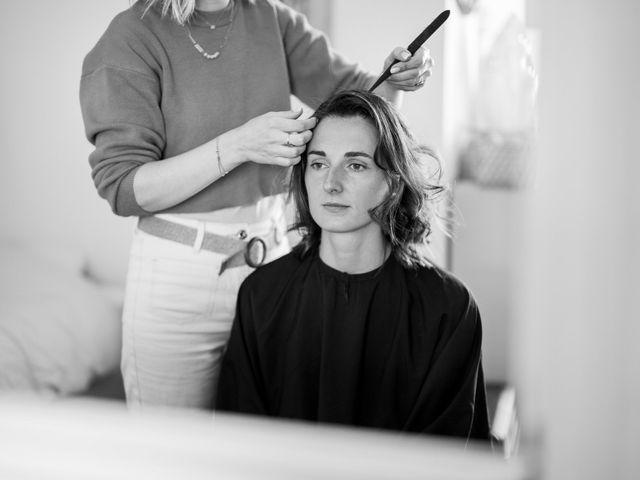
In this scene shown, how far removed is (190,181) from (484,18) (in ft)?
5.81

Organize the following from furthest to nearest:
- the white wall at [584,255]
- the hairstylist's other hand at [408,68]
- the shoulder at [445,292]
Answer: the shoulder at [445,292] → the hairstylist's other hand at [408,68] → the white wall at [584,255]

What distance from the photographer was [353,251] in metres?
1.35

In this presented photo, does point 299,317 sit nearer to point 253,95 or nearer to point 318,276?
point 318,276

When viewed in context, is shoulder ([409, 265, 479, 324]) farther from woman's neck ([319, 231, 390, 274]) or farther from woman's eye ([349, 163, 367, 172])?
woman's eye ([349, 163, 367, 172])

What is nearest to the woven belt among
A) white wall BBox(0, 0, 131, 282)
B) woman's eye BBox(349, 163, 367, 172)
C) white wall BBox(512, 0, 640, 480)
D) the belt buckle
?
the belt buckle

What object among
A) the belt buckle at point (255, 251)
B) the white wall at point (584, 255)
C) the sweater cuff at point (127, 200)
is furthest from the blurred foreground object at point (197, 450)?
the belt buckle at point (255, 251)

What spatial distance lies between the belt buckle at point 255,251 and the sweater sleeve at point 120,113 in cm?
23

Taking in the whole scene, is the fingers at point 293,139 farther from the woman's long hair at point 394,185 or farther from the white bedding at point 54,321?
the white bedding at point 54,321

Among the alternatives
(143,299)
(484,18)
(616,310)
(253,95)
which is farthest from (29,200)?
(484,18)

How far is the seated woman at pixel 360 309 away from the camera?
127 cm

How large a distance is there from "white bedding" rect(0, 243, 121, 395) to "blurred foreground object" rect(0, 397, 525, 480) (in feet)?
2.12

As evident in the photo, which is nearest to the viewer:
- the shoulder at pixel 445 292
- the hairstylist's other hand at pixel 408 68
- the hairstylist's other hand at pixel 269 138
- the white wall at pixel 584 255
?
the white wall at pixel 584 255

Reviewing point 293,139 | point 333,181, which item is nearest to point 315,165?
point 333,181

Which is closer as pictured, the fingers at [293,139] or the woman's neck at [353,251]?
the fingers at [293,139]
